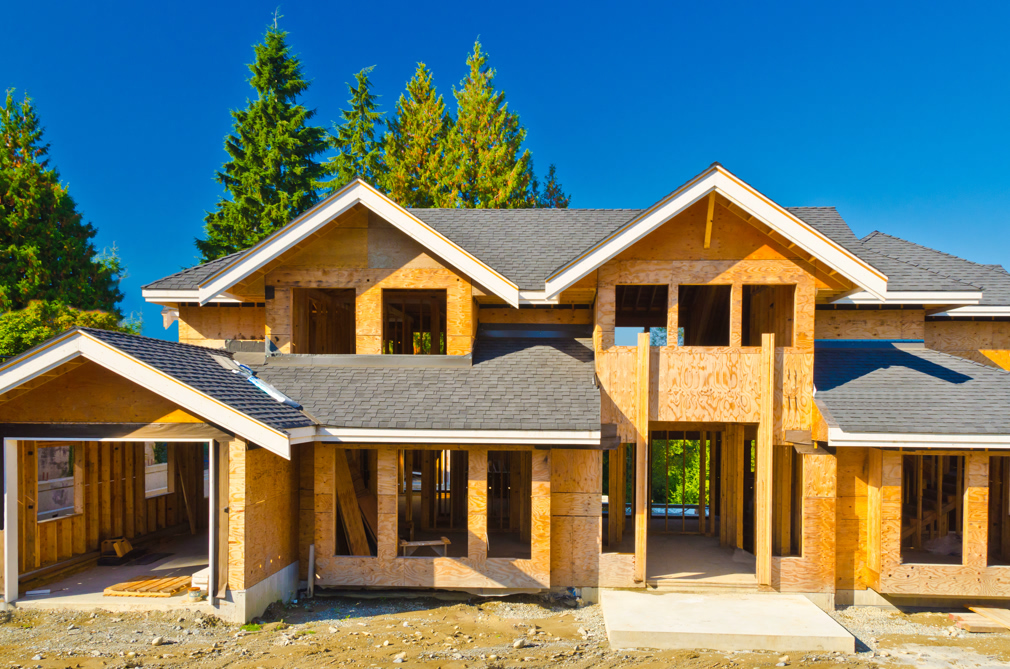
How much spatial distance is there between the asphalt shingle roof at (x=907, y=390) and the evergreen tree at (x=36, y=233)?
88.7ft

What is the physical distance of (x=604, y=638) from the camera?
27.6 feet

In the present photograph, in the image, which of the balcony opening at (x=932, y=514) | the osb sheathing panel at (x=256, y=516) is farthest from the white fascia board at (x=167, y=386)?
the balcony opening at (x=932, y=514)

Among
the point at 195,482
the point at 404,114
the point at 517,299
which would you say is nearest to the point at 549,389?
the point at 517,299

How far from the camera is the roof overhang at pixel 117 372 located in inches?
317

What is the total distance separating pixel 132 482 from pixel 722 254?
12299 mm

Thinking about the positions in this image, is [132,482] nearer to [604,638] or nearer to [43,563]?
[43,563]

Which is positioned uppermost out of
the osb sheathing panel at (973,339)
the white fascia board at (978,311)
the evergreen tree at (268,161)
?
the evergreen tree at (268,161)

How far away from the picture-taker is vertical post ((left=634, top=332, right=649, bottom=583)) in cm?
978

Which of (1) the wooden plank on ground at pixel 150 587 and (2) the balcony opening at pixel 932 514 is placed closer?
(1) the wooden plank on ground at pixel 150 587

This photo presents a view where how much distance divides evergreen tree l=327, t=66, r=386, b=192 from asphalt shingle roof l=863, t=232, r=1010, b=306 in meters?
25.2

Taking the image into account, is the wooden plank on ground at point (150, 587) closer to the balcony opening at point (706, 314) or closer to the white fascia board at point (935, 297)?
the balcony opening at point (706, 314)

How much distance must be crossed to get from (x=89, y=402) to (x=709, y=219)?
9.83m

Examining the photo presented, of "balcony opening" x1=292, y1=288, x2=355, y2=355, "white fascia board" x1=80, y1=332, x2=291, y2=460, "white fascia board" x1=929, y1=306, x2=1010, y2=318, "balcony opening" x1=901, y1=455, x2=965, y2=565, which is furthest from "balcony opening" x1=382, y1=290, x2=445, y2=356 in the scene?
"white fascia board" x1=929, y1=306, x2=1010, y2=318

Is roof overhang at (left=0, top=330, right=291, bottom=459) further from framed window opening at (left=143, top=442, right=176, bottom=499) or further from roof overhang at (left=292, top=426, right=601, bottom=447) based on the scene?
framed window opening at (left=143, top=442, right=176, bottom=499)
